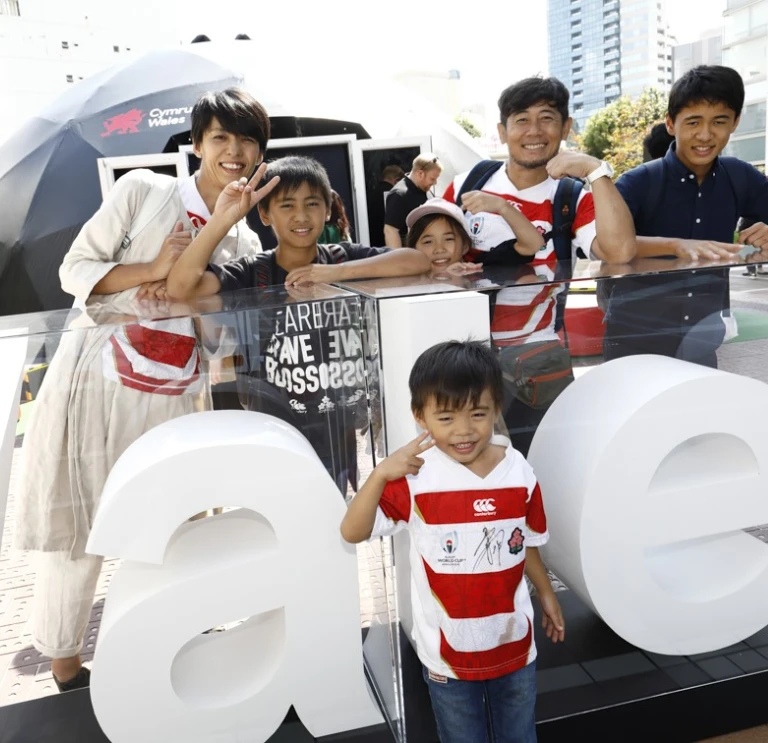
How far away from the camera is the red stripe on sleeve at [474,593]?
6.23 ft

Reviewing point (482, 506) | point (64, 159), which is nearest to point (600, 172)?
point (482, 506)

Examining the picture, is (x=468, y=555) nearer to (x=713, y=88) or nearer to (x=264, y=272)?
(x=264, y=272)

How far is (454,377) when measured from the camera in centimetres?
181

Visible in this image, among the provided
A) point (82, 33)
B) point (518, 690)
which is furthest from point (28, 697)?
point (82, 33)

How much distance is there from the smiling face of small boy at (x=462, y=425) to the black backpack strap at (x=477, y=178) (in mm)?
1583

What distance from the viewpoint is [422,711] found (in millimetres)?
2279

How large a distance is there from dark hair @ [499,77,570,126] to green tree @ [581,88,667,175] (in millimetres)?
26571

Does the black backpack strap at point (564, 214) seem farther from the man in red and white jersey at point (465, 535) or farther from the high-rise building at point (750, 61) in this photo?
the high-rise building at point (750, 61)

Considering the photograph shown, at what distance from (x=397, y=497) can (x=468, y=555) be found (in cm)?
23

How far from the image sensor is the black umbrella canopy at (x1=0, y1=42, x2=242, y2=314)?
29.4 feet

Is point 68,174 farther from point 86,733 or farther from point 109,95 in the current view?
point 86,733

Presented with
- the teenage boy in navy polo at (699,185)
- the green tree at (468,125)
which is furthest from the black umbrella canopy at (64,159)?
the green tree at (468,125)

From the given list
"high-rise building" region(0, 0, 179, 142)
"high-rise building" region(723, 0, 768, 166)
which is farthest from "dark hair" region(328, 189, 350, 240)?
"high-rise building" region(723, 0, 768, 166)

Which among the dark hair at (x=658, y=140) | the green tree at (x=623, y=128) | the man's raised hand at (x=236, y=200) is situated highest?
the green tree at (x=623, y=128)
